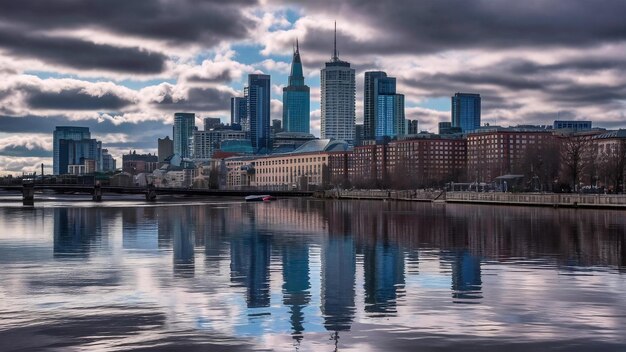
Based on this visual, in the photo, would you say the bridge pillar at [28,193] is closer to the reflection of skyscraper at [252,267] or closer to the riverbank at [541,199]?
the riverbank at [541,199]

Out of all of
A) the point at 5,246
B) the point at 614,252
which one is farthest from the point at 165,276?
the point at 614,252

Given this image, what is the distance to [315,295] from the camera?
2741cm

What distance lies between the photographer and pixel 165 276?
32531 millimetres

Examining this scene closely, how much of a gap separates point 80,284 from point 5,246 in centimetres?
2162

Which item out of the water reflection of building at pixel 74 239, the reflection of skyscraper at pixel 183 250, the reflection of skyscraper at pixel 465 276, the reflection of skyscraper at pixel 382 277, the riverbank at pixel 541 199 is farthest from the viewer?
the riverbank at pixel 541 199

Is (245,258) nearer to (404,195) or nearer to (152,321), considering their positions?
(152,321)

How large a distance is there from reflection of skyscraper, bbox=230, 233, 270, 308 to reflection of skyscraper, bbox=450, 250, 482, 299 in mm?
6551

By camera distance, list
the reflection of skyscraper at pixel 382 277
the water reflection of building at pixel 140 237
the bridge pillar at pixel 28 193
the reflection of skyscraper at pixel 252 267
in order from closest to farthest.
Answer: the reflection of skyscraper at pixel 382 277 < the reflection of skyscraper at pixel 252 267 < the water reflection of building at pixel 140 237 < the bridge pillar at pixel 28 193

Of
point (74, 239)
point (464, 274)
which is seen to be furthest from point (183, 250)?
point (464, 274)

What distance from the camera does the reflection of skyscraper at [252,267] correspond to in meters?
27.1

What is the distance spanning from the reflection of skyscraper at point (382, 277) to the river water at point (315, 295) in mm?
Result: 67

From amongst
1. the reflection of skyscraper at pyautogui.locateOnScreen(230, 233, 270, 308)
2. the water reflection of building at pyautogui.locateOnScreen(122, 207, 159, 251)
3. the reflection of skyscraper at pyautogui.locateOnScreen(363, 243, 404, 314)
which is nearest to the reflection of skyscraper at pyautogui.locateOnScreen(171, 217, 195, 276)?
the water reflection of building at pyautogui.locateOnScreen(122, 207, 159, 251)

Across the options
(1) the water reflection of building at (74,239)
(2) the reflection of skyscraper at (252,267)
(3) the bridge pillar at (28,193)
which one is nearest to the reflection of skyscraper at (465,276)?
(2) the reflection of skyscraper at (252,267)

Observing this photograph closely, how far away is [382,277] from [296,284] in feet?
12.9
